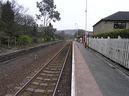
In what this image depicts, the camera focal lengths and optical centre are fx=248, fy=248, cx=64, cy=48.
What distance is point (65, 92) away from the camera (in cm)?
1033

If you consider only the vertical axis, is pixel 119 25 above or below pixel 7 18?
below

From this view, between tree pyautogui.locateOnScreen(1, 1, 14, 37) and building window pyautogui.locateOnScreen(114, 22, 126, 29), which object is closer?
tree pyautogui.locateOnScreen(1, 1, 14, 37)

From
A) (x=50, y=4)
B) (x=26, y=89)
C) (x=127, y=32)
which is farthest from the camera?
(x=50, y=4)

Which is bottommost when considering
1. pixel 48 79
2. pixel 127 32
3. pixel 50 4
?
pixel 48 79

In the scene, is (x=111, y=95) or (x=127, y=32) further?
(x=127, y=32)

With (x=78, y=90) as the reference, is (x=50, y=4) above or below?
above

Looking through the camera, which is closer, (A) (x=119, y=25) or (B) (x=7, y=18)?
(B) (x=7, y=18)

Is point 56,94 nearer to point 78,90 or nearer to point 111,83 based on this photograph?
point 78,90

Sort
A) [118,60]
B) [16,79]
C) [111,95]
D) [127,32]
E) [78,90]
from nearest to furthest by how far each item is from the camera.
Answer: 1. [111,95]
2. [78,90]
3. [16,79]
4. [118,60]
5. [127,32]

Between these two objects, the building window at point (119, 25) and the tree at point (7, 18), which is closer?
the tree at point (7, 18)

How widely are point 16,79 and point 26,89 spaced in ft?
8.71

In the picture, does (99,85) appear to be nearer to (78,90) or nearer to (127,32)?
(78,90)

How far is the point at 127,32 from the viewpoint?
1919 cm

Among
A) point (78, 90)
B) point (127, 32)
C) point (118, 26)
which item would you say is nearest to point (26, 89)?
point (78, 90)
